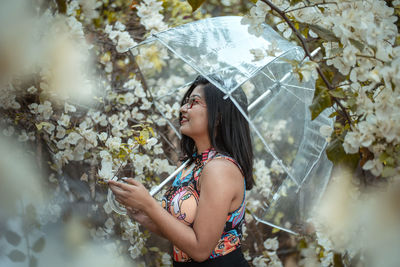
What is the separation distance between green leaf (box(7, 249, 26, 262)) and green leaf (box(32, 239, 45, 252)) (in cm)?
6

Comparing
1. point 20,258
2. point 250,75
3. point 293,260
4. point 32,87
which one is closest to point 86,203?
point 20,258

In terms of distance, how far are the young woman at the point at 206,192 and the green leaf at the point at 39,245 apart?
55 cm

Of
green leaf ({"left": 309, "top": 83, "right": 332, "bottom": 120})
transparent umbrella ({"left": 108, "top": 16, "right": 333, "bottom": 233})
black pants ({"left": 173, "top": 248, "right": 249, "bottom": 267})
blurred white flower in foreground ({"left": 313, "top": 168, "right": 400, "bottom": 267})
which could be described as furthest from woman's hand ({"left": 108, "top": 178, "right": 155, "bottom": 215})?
blurred white flower in foreground ({"left": 313, "top": 168, "right": 400, "bottom": 267})

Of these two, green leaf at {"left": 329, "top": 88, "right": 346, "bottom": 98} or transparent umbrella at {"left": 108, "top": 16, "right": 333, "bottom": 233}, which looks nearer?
green leaf at {"left": 329, "top": 88, "right": 346, "bottom": 98}

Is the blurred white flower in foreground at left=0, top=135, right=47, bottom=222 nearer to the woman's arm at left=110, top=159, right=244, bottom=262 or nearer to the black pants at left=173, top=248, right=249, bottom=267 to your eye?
the woman's arm at left=110, top=159, right=244, bottom=262

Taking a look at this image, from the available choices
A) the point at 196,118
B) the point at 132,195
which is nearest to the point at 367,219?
the point at 196,118

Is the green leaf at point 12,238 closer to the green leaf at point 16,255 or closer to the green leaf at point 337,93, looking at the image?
the green leaf at point 16,255

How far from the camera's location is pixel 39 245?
6.43 ft

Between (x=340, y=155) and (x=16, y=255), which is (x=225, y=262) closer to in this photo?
(x=340, y=155)

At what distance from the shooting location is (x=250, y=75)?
1617mm

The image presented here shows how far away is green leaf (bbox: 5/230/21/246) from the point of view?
179cm

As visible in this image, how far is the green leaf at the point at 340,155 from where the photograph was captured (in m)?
1.47

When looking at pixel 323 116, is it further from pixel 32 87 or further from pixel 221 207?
pixel 32 87

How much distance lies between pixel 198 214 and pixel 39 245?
880 mm
